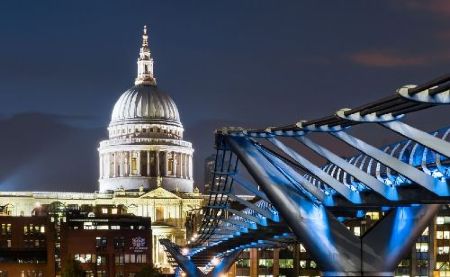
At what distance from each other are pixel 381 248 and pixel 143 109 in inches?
6128

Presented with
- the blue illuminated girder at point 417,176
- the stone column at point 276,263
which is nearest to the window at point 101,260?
the stone column at point 276,263

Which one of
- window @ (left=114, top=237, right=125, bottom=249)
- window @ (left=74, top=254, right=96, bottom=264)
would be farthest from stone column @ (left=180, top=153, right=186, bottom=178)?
window @ (left=74, top=254, right=96, bottom=264)

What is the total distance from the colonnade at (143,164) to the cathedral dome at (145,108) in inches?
220

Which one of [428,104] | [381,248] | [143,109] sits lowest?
[381,248]

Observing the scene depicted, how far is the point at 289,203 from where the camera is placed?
36844 millimetres

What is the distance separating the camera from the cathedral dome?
188 metres

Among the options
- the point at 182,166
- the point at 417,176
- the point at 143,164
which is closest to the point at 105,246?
the point at 143,164

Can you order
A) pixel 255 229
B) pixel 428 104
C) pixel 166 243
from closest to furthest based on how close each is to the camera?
pixel 428 104, pixel 255 229, pixel 166 243

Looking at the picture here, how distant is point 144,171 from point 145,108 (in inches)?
432

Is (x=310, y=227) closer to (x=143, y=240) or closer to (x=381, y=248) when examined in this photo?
(x=381, y=248)

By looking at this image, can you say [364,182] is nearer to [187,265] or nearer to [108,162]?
[187,265]

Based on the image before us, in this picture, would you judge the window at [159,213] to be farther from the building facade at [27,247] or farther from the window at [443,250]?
the window at [443,250]

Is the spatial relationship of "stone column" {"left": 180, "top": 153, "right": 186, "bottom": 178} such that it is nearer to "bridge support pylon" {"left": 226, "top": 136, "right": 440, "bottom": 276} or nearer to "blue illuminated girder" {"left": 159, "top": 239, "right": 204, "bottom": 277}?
"blue illuminated girder" {"left": 159, "top": 239, "right": 204, "bottom": 277}

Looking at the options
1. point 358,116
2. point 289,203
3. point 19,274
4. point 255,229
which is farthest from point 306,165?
point 19,274
